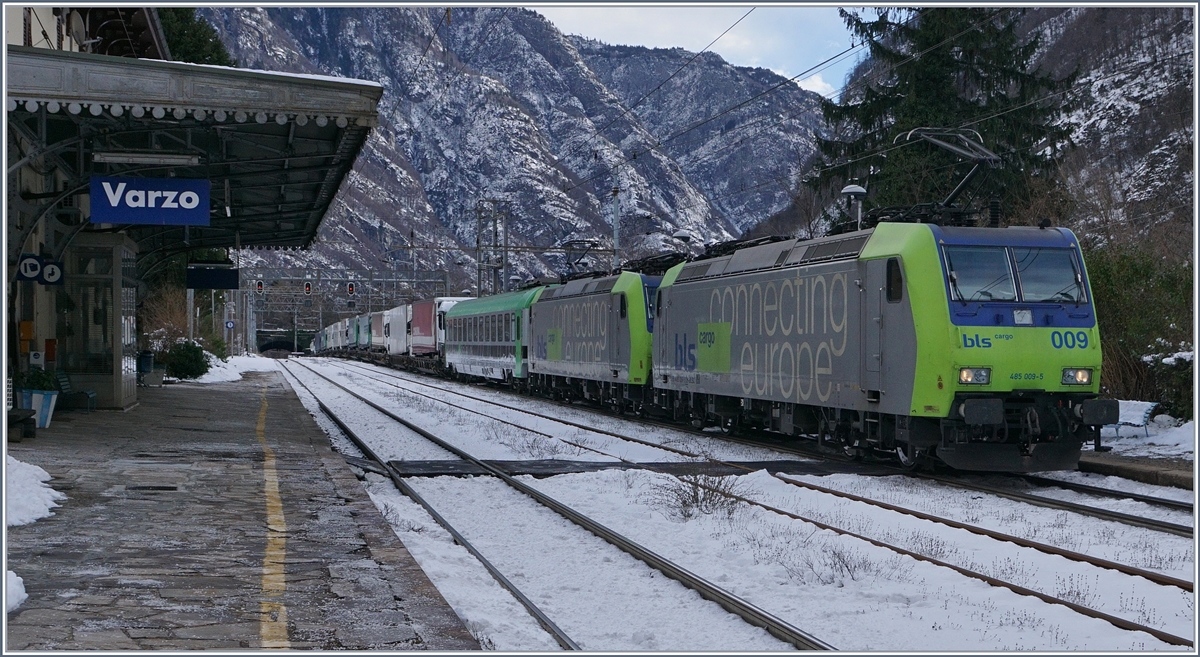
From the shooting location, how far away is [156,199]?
52.6ft

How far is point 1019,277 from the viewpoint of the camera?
13594 mm

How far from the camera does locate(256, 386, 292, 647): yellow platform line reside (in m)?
6.43

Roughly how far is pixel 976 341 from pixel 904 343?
795 mm

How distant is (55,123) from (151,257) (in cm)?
1416

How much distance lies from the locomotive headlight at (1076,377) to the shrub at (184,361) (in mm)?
34171

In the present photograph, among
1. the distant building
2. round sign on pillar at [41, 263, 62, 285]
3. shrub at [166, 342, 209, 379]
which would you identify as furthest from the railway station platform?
shrub at [166, 342, 209, 379]

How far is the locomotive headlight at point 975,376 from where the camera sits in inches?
515

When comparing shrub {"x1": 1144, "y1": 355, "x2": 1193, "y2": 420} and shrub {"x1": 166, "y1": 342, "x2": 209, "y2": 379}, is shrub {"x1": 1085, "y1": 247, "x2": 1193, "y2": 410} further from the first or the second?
shrub {"x1": 166, "y1": 342, "x2": 209, "y2": 379}

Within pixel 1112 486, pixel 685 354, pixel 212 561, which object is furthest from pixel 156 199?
pixel 1112 486

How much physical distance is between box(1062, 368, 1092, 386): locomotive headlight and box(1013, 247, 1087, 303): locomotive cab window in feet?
2.69

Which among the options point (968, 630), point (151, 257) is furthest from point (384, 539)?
point (151, 257)

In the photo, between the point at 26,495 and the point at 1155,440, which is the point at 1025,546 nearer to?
the point at 1155,440

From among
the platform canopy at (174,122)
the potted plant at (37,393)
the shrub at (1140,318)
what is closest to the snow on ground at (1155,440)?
the shrub at (1140,318)

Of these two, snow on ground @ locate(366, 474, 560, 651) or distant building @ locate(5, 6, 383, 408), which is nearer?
snow on ground @ locate(366, 474, 560, 651)
